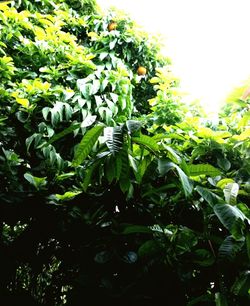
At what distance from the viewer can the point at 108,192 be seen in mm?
1465

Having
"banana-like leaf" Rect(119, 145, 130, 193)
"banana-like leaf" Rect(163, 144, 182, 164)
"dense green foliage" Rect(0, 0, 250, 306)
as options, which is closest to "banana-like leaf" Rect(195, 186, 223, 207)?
"dense green foliage" Rect(0, 0, 250, 306)

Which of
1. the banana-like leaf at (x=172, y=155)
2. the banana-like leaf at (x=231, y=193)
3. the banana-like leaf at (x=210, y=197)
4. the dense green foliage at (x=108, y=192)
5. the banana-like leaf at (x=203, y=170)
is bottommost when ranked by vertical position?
the dense green foliage at (x=108, y=192)

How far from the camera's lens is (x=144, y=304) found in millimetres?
1174

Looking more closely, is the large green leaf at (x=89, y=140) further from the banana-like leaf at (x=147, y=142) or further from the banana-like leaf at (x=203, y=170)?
the banana-like leaf at (x=203, y=170)

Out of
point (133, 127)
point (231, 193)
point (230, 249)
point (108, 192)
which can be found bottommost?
point (108, 192)

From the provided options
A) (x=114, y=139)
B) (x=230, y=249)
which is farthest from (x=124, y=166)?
(x=230, y=249)

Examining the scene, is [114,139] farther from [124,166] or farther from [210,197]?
[210,197]

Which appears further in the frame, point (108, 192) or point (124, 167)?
point (108, 192)

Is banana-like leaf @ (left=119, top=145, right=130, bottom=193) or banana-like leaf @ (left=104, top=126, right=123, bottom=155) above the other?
banana-like leaf @ (left=104, top=126, right=123, bottom=155)

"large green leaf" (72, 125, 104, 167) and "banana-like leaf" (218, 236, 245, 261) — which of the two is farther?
"large green leaf" (72, 125, 104, 167)

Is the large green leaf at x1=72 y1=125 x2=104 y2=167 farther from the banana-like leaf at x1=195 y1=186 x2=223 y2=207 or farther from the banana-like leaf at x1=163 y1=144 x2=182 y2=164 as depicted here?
the banana-like leaf at x1=195 y1=186 x2=223 y2=207

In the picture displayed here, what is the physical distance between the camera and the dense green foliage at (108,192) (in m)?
1.07

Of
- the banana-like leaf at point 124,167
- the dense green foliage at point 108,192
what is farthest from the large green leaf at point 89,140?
the banana-like leaf at point 124,167

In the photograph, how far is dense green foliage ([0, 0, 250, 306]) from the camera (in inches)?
42.3
